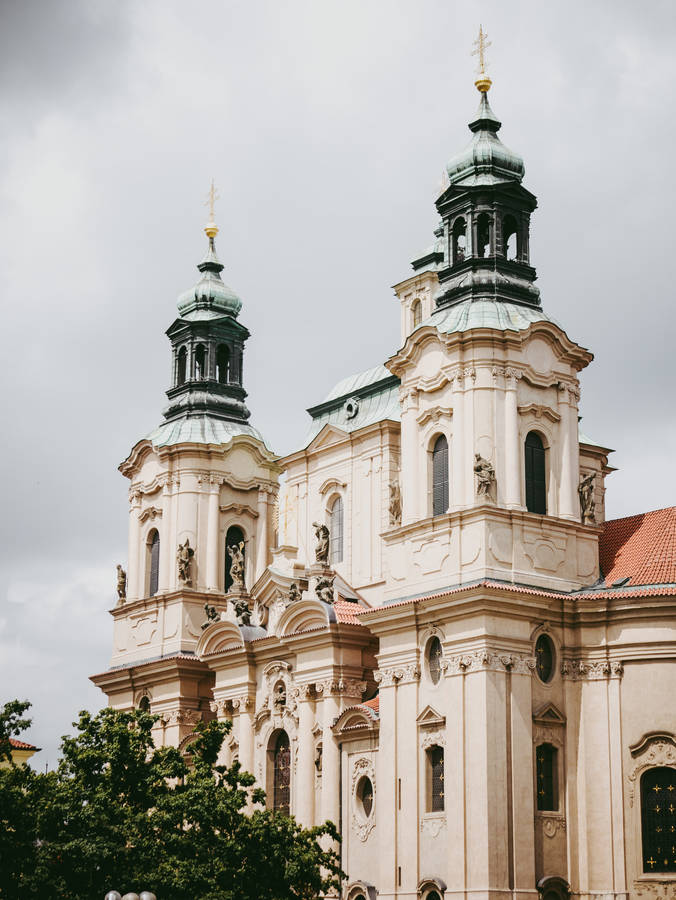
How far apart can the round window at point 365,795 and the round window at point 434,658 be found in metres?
4.40

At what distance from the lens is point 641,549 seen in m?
41.8

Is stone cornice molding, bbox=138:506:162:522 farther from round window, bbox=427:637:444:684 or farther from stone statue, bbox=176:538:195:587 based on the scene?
round window, bbox=427:637:444:684

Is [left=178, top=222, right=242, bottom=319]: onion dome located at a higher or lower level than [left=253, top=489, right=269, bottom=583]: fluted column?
higher

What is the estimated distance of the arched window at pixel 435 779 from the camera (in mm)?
39344

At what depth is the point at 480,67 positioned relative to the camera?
4700cm

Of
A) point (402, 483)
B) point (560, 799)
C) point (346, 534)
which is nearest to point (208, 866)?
point (560, 799)

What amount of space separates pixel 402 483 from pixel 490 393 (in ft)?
12.5

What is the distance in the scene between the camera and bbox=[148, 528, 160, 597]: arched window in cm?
5488

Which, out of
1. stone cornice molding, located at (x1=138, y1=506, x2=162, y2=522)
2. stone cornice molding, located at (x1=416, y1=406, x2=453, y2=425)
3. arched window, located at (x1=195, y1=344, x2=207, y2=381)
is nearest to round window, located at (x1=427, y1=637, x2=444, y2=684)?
stone cornice molding, located at (x1=416, y1=406, x2=453, y2=425)

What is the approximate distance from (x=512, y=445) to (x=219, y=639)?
14.2 m

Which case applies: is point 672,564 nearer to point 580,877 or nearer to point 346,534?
point 580,877

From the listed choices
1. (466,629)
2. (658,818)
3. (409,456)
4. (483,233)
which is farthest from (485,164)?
(658,818)

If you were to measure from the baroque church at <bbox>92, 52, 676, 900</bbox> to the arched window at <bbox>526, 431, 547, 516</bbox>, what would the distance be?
0.07 m

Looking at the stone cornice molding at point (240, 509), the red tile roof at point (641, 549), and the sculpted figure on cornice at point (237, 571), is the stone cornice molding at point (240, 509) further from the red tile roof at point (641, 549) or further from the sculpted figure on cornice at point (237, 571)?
the red tile roof at point (641, 549)
